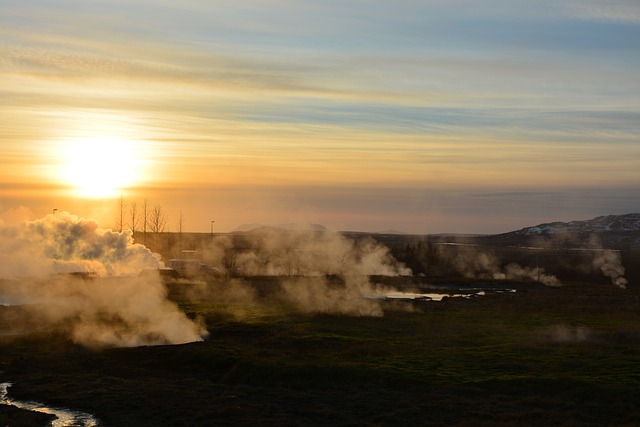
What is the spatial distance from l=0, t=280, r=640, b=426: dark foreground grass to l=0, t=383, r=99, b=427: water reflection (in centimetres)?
104

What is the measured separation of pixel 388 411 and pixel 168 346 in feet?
95.8

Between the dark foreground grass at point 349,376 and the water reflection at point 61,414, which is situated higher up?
the dark foreground grass at point 349,376

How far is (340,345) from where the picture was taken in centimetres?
7312

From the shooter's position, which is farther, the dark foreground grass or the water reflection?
the dark foreground grass

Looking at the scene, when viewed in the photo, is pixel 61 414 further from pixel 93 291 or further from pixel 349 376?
pixel 93 291

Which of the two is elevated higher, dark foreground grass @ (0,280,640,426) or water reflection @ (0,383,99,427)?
dark foreground grass @ (0,280,640,426)

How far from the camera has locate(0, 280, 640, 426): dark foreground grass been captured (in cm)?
4831

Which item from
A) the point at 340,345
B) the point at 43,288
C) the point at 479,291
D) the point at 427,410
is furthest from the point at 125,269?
the point at 427,410

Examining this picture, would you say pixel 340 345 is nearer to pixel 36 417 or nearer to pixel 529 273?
pixel 36 417

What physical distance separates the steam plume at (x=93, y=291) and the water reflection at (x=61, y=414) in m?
21.0

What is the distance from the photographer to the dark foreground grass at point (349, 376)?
48312 mm

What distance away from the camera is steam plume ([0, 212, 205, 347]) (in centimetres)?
7969

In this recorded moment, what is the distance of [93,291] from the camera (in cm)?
11550

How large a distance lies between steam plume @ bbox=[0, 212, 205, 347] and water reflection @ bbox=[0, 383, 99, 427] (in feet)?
68.7
